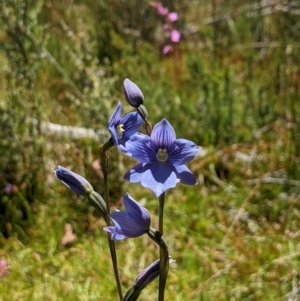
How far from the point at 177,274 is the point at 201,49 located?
271cm

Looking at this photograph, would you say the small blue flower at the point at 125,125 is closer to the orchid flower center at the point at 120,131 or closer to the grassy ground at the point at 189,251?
the orchid flower center at the point at 120,131

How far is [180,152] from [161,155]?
0.05 meters

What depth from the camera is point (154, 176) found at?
51.3 inches

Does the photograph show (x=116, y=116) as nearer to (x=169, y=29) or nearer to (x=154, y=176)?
(x=154, y=176)

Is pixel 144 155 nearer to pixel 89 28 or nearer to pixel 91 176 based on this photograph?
pixel 91 176

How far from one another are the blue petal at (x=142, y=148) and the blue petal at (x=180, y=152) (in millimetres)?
41

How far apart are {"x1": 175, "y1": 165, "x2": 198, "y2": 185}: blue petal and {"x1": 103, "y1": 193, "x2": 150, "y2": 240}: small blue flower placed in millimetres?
116

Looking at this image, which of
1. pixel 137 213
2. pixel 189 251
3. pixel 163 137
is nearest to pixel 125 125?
pixel 163 137

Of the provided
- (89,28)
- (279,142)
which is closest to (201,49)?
(89,28)

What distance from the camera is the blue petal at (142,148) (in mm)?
1312

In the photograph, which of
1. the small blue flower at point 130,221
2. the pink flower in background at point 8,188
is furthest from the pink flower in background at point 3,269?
the small blue flower at point 130,221

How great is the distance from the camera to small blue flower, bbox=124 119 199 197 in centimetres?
131

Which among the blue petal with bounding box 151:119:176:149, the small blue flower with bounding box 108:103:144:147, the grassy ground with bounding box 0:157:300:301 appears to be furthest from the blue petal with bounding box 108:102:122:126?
the grassy ground with bounding box 0:157:300:301

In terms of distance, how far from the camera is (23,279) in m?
2.56
